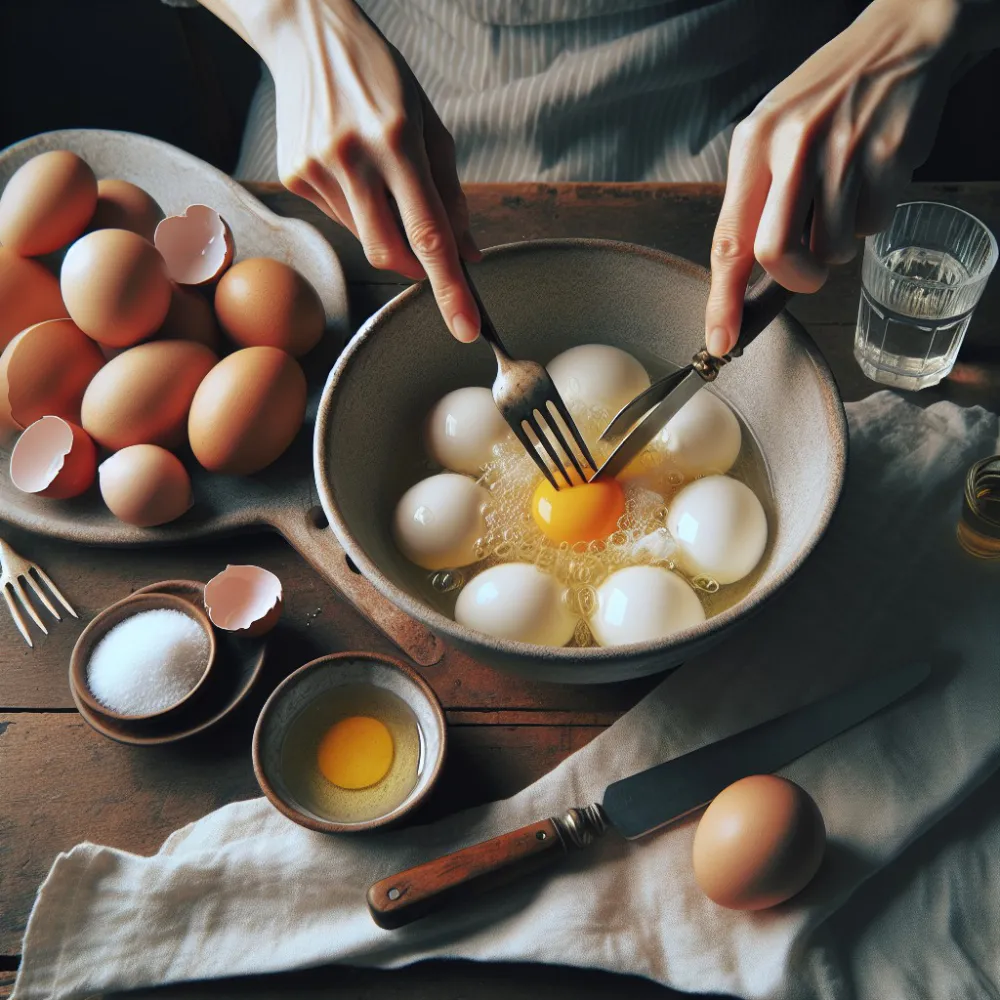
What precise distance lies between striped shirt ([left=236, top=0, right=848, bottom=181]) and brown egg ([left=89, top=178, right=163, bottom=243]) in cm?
23

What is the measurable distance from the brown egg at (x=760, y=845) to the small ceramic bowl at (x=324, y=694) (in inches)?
9.5

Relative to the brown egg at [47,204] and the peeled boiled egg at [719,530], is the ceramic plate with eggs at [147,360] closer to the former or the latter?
the brown egg at [47,204]

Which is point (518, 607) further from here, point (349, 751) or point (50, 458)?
point (50, 458)

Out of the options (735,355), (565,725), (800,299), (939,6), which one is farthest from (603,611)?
(939,6)

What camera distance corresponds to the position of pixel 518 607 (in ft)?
2.90

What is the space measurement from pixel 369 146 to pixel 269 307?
27 centimetres

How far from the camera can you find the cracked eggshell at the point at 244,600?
941 mm

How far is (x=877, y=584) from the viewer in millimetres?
978

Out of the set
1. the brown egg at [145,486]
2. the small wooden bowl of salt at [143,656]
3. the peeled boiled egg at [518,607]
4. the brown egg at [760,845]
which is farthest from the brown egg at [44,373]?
the brown egg at [760,845]

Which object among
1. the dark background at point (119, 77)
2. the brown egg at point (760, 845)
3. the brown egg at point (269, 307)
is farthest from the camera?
the dark background at point (119, 77)

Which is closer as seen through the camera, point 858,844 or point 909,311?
point 858,844

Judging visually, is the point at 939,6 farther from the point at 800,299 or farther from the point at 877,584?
the point at 877,584

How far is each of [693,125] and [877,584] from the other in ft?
2.44

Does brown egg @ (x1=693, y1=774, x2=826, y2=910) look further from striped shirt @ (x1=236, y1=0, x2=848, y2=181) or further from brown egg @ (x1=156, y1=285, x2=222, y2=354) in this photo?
striped shirt @ (x1=236, y1=0, x2=848, y2=181)
